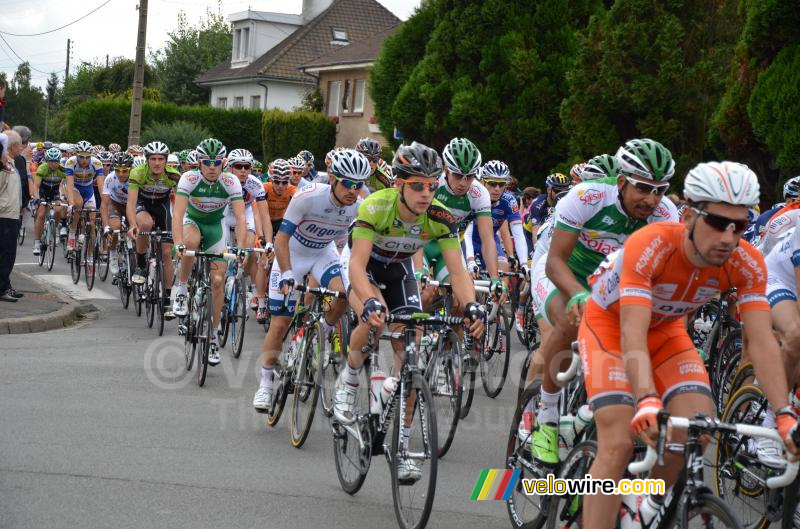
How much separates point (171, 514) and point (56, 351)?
6.36m

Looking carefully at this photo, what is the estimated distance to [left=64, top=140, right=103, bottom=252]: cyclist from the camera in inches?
801

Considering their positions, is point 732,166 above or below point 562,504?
above

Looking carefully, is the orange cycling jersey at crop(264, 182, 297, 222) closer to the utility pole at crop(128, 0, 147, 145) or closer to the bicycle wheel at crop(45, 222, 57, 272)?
the bicycle wheel at crop(45, 222, 57, 272)

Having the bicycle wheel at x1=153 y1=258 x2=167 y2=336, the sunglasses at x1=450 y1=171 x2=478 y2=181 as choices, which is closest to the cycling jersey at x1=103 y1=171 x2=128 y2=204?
the bicycle wheel at x1=153 y1=258 x2=167 y2=336

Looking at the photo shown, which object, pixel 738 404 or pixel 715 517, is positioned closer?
pixel 715 517

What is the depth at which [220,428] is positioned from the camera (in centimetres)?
855

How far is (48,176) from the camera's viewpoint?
22750mm

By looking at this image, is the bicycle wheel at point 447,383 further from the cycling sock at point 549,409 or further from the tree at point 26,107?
the tree at point 26,107

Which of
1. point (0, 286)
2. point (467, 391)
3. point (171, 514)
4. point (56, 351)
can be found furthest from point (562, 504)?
point (0, 286)

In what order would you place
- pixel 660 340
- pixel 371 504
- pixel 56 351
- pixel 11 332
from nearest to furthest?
pixel 660 340, pixel 371 504, pixel 56 351, pixel 11 332

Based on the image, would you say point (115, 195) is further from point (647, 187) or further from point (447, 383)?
point (647, 187)

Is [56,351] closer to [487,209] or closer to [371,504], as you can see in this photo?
[487,209]

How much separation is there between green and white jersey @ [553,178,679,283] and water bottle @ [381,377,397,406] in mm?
1213

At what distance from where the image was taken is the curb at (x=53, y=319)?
43.8ft
